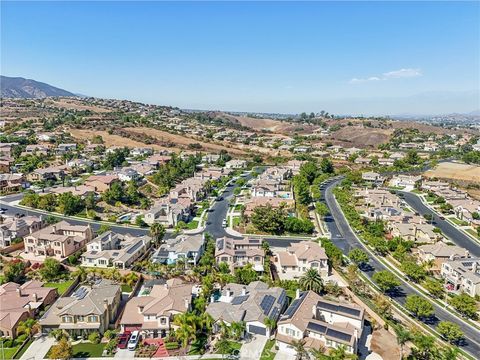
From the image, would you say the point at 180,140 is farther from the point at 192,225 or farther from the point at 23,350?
the point at 23,350

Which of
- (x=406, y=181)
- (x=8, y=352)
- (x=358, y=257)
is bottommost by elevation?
(x=8, y=352)

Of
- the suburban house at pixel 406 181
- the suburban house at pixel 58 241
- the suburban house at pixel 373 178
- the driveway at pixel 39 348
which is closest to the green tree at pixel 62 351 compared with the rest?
the driveway at pixel 39 348

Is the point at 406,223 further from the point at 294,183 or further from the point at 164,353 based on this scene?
the point at 164,353

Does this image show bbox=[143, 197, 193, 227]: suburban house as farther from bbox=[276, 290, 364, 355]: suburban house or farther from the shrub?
bbox=[276, 290, 364, 355]: suburban house

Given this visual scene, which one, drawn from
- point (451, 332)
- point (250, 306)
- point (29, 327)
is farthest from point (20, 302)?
point (451, 332)

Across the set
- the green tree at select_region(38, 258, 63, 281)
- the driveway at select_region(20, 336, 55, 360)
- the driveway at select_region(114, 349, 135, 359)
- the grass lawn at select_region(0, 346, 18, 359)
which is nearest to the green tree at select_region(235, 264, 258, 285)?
the driveway at select_region(114, 349, 135, 359)

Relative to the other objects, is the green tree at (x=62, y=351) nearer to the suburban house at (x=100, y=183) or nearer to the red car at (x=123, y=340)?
the red car at (x=123, y=340)

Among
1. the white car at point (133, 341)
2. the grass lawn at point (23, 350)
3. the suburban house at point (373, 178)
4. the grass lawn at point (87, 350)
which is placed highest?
the suburban house at point (373, 178)

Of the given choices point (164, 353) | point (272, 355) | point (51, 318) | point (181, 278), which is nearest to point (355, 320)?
point (272, 355)
